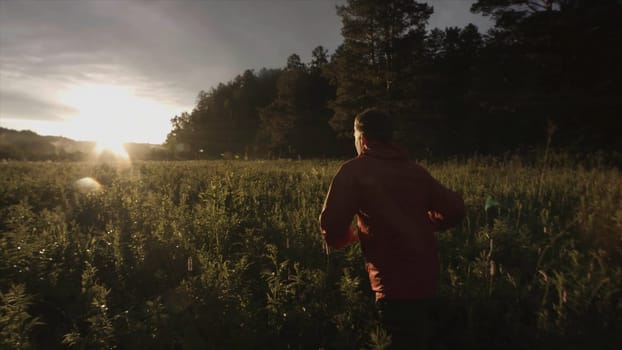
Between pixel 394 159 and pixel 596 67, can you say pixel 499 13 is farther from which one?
pixel 394 159

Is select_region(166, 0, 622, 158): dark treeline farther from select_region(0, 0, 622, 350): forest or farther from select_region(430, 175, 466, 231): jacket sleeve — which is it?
select_region(430, 175, 466, 231): jacket sleeve

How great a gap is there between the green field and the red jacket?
21.0 inches

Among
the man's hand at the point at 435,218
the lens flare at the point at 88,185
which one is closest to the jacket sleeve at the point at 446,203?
the man's hand at the point at 435,218

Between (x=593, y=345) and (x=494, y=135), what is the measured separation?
32.5m

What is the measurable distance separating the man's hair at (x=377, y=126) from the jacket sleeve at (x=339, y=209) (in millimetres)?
342

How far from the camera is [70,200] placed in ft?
26.1

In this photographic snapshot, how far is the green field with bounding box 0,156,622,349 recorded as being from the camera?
3148 millimetres

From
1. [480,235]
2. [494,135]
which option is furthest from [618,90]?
[480,235]

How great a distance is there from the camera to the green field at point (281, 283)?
315cm

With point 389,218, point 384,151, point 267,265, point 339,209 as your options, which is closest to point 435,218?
point 389,218

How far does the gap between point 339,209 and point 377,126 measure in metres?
0.64

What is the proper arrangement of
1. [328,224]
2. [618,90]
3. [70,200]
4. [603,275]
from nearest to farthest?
[328,224] < [603,275] < [70,200] < [618,90]

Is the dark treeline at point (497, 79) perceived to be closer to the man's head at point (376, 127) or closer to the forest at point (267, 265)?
the forest at point (267, 265)

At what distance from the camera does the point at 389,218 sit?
7.78ft
